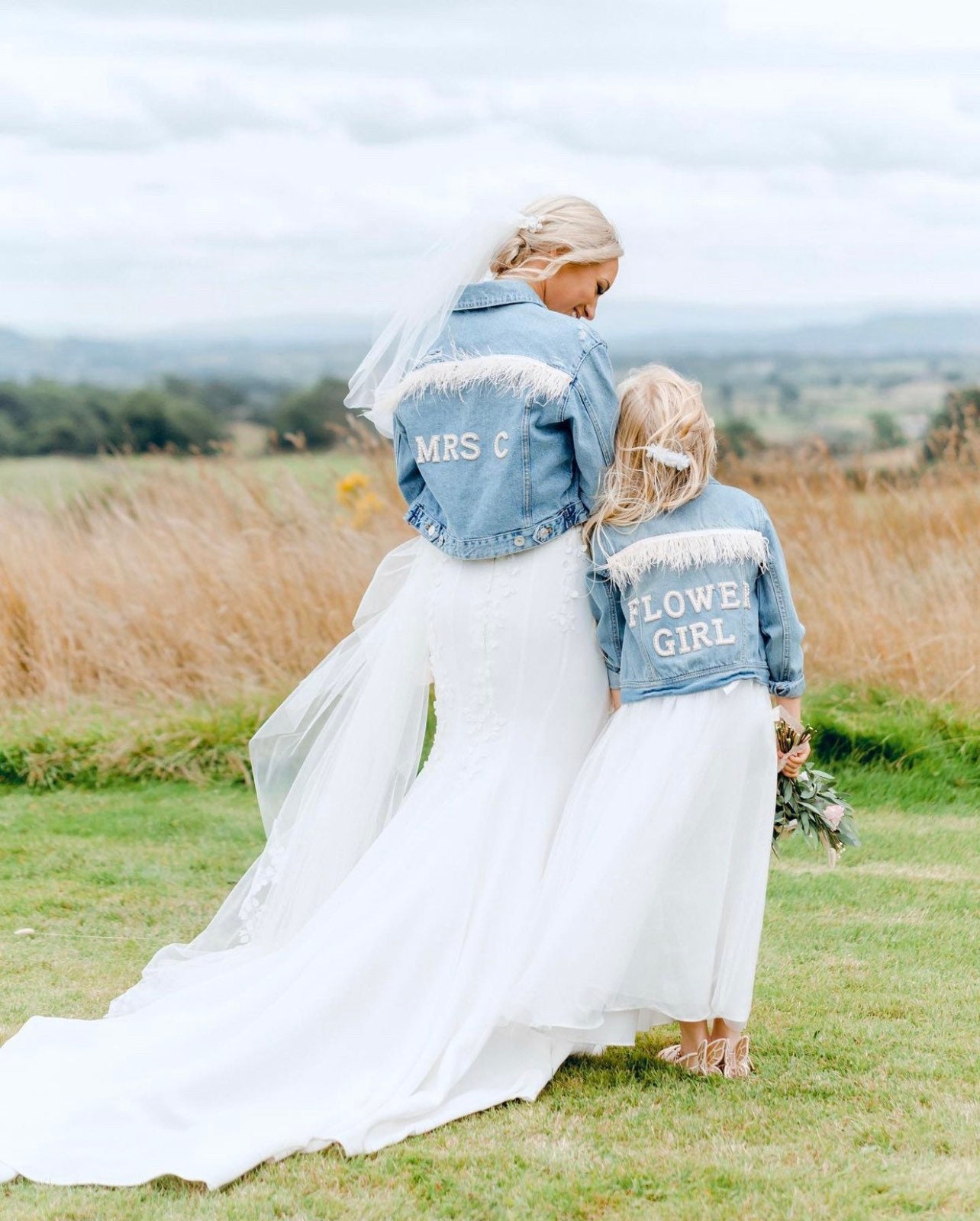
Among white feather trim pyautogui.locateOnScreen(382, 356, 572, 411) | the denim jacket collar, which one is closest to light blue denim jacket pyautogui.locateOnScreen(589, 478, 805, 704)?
white feather trim pyautogui.locateOnScreen(382, 356, 572, 411)

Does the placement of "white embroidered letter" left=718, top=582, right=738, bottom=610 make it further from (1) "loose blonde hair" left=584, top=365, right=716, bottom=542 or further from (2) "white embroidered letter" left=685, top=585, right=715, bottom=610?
(1) "loose blonde hair" left=584, top=365, right=716, bottom=542

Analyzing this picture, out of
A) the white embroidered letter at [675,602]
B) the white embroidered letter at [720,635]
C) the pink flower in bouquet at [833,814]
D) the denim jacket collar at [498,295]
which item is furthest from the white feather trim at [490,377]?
the pink flower in bouquet at [833,814]

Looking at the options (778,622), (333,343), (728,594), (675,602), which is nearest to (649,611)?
(675,602)

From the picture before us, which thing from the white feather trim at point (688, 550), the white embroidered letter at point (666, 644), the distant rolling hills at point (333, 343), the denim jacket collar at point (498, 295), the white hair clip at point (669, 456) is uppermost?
the denim jacket collar at point (498, 295)

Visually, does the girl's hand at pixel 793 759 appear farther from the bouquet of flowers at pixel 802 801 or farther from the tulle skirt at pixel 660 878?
the tulle skirt at pixel 660 878

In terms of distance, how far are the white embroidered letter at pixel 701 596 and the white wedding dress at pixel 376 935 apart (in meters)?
0.28

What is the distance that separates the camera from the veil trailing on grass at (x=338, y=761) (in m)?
3.62

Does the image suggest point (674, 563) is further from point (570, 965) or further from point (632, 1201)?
point (632, 1201)

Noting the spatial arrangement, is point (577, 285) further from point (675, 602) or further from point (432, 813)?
point (432, 813)

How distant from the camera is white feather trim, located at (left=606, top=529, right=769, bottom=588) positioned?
3.15 m

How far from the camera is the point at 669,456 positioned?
10.3 feet

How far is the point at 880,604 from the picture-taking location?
22.7ft

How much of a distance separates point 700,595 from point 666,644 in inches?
5.0

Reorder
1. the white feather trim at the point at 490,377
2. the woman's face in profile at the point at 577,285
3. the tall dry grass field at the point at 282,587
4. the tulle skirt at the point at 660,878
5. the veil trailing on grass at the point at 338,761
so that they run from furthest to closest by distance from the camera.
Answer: the tall dry grass field at the point at 282,587 → the veil trailing on grass at the point at 338,761 → the woman's face in profile at the point at 577,285 → the white feather trim at the point at 490,377 → the tulle skirt at the point at 660,878
